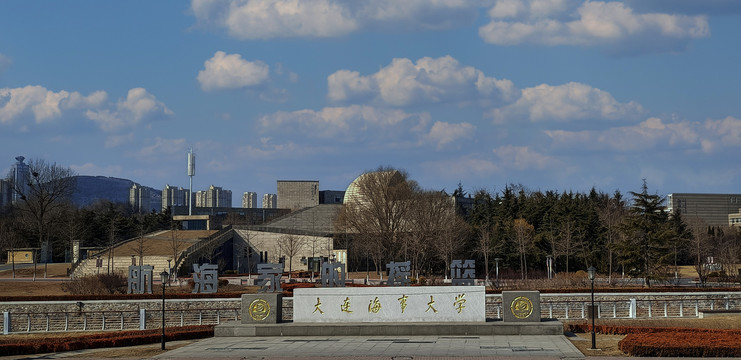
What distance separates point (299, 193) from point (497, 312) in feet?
312

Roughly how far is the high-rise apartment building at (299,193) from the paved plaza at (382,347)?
103932mm

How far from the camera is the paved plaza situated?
2284cm

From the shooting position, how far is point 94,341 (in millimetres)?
26938

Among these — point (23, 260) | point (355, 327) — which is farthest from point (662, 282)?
point (23, 260)

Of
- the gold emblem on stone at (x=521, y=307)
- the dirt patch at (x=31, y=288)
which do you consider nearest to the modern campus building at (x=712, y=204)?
the dirt patch at (x=31, y=288)

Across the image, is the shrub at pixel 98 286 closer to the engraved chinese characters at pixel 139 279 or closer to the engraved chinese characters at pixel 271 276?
the engraved chinese characters at pixel 139 279

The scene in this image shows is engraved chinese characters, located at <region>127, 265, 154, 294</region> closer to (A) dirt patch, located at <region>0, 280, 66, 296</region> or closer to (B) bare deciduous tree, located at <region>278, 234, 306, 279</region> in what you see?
Answer: (A) dirt patch, located at <region>0, 280, 66, 296</region>

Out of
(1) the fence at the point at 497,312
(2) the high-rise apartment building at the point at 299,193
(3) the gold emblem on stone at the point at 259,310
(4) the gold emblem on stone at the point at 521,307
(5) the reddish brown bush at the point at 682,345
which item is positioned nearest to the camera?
(5) the reddish brown bush at the point at 682,345

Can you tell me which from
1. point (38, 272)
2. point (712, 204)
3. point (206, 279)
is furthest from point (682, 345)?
point (712, 204)

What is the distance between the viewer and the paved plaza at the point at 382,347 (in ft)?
74.9

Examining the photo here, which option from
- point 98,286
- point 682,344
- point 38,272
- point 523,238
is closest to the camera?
point 682,344

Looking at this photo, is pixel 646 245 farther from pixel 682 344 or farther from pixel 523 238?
pixel 682 344

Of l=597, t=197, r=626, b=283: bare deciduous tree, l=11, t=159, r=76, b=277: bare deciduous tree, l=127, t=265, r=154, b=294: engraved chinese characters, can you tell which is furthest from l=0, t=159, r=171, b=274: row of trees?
l=597, t=197, r=626, b=283: bare deciduous tree

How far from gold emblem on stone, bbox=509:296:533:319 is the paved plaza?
1.13 m
